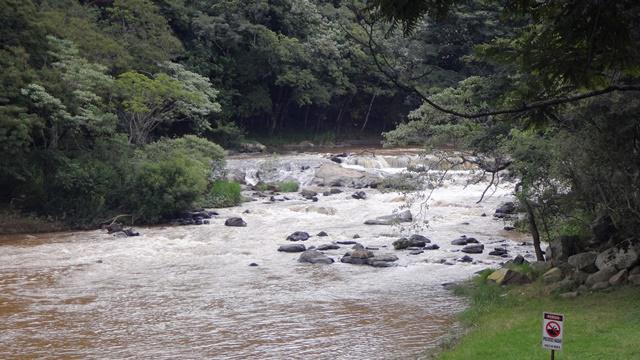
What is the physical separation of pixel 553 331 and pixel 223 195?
26.6 metres

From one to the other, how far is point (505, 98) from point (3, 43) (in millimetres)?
25203

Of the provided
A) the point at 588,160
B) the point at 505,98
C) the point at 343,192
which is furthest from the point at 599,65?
the point at 343,192

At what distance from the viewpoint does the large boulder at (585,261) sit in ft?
50.0

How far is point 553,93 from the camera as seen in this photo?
6996mm

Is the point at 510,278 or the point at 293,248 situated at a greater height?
the point at 510,278

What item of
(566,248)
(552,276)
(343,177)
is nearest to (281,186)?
(343,177)

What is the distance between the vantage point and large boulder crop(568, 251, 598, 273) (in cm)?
1523

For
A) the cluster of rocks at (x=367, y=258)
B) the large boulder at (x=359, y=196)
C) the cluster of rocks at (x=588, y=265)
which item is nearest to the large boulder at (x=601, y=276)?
the cluster of rocks at (x=588, y=265)

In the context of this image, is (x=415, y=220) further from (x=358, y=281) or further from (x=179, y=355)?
(x=179, y=355)

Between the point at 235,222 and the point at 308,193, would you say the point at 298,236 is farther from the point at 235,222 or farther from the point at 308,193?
the point at 308,193

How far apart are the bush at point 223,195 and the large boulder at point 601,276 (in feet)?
68.9

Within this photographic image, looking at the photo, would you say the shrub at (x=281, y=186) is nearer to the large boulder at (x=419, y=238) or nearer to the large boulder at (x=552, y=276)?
the large boulder at (x=419, y=238)

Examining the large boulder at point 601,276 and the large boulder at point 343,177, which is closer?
the large boulder at point 601,276

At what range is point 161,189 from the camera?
95.8 ft
